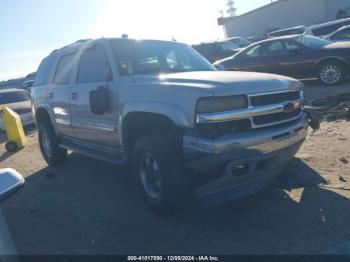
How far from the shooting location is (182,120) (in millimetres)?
3555

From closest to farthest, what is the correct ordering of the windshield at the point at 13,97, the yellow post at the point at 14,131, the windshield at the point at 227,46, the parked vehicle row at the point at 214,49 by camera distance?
the yellow post at the point at 14,131 < the windshield at the point at 13,97 < the parked vehicle row at the point at 214,49 < the windshield at the point at 227,46

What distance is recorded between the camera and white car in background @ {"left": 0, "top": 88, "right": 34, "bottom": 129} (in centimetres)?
1282

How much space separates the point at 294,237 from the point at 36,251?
2574 millimetres

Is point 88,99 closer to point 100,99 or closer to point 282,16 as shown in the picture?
point 100,99

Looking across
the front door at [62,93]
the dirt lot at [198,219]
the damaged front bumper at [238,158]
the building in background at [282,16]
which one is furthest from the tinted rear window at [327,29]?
the building in background at [282,16]

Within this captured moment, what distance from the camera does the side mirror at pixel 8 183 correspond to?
2.17m

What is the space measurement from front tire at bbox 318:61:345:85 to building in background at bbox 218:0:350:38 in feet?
76.2

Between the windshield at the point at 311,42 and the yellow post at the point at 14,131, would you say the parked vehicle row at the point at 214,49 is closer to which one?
the windshield at the point at 311,42

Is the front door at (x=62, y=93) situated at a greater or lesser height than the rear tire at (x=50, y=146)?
greater

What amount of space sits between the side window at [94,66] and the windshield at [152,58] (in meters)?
0.23

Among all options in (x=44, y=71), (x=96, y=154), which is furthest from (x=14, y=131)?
(x=96, y=154)

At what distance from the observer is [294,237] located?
3.47 metres

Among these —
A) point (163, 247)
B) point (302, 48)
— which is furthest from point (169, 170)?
point (302, 48)

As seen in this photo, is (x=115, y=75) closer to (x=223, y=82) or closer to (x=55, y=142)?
(x=223, y=82)
